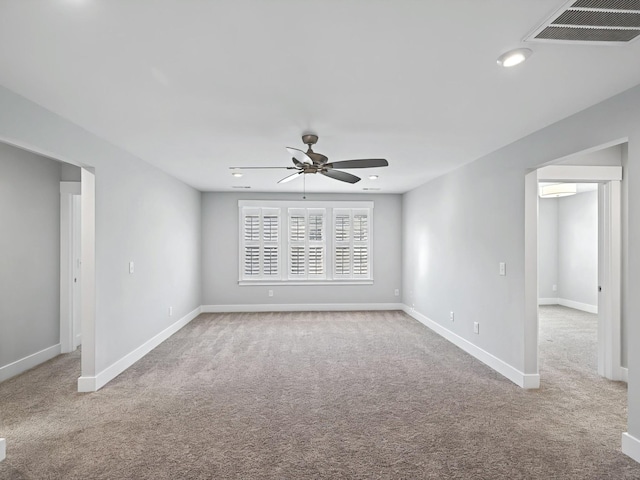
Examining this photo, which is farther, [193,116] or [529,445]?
[193,116]

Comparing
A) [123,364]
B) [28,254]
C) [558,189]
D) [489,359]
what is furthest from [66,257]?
[558,189]

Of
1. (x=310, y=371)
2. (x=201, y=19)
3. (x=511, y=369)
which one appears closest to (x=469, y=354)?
(x=511, y=369)

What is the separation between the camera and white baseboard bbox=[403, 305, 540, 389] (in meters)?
3.52

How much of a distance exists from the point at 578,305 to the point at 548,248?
1.33 meters

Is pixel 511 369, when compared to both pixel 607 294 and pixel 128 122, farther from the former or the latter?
pixel 128 122

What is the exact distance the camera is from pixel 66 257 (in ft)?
14.9

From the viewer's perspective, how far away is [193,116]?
2.91 metres

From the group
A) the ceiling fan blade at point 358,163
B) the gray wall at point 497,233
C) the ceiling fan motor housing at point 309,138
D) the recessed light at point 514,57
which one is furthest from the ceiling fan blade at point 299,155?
the gray wall at point 497,233

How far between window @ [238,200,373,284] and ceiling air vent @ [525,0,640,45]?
5.59m

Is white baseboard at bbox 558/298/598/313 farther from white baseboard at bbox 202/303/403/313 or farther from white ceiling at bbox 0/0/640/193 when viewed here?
white ceiling at bbox 0/0/640/193

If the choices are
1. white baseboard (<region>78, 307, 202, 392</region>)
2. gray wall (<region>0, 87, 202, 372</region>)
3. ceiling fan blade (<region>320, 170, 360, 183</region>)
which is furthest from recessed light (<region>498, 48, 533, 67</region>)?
white baseboard (<region>78, 307, 202, 392</region>)

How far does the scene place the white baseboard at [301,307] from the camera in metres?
7.12

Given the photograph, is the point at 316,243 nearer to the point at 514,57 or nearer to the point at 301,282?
the point at 301,282

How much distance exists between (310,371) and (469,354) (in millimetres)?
2037
